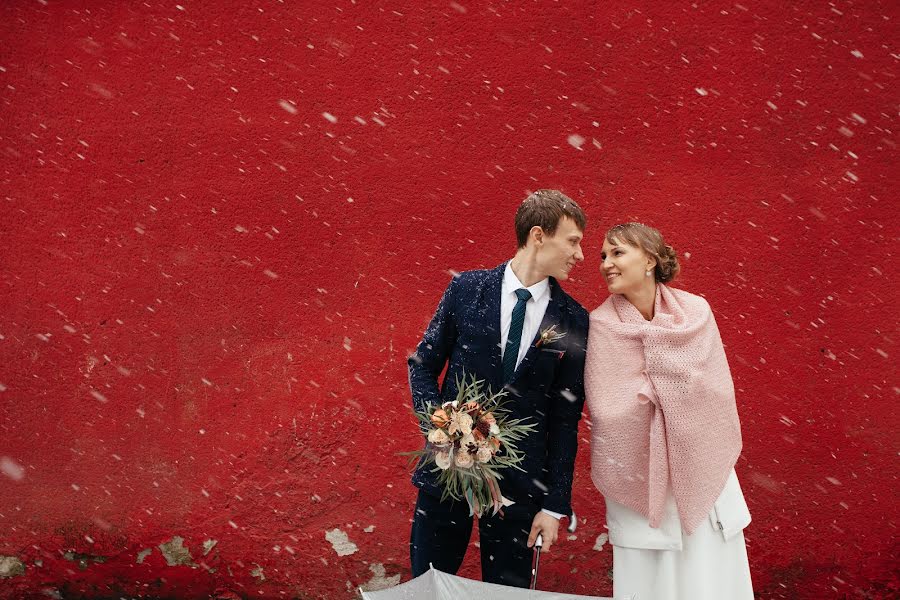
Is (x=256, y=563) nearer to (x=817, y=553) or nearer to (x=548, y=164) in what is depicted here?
(x=548, y=164)

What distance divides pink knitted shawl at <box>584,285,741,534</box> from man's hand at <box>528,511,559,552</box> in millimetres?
293

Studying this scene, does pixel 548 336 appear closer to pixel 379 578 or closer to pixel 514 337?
pixel 514 337

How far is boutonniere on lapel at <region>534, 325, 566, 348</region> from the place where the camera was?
9.16ft

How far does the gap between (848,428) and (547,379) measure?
7.79 feet

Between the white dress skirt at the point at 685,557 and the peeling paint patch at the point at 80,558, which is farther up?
the white dress skirt at the point at 685,557

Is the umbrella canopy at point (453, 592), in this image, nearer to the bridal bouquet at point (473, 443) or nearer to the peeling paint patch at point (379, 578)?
the bridal bouquet at point (473, 443)

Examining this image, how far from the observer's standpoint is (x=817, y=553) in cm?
429

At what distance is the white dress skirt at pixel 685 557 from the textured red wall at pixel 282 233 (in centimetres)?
133

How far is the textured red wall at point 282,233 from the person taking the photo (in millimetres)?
4320

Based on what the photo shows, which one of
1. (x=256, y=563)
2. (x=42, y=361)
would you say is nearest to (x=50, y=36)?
(x=42, y=361)

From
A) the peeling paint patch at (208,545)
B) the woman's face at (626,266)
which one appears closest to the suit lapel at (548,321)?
the woman's face at (626,266)

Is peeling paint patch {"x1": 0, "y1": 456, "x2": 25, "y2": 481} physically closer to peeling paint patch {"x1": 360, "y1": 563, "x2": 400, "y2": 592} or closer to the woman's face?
peeling paint patch {"x1": 360, "y1": 563, "x2": 400, "y2": 592}

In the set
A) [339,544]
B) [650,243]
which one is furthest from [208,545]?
[650,243]

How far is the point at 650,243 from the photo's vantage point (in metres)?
3.01
